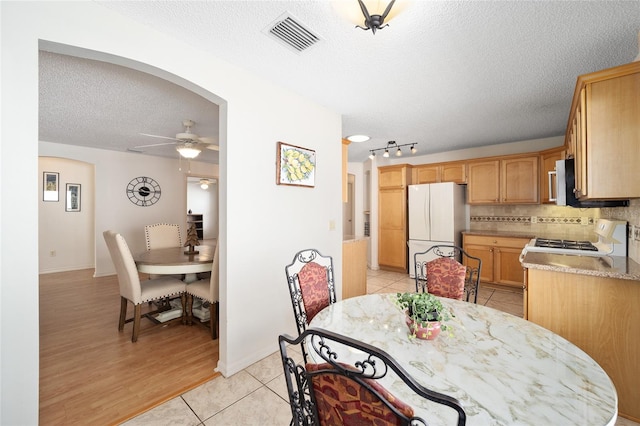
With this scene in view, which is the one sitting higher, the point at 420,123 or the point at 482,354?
the point at 420,123

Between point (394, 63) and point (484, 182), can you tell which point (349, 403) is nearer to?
point (394, 63)

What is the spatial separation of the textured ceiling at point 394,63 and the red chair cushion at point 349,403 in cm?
164

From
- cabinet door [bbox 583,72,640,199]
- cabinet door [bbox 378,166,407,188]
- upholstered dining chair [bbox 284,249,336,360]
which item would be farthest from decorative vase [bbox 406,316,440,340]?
cabinet door [bbox 378,166,407,188]

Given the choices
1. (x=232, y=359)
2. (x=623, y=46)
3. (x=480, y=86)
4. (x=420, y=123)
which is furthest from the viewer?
(x=420, y=123)

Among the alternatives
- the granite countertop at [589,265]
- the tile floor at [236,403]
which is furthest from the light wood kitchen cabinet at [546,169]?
the tile floor at [236,403]

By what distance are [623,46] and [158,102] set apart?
13.4 feet

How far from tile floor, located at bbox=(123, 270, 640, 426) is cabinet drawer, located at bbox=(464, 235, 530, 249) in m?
2.85

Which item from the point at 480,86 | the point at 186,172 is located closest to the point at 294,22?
the point at 480,86

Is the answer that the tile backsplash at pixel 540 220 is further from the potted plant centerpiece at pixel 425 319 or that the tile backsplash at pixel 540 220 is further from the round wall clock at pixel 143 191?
the round wall clock at pixel 143 191

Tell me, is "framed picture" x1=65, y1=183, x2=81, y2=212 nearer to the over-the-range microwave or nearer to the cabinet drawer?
the cabinet drawer

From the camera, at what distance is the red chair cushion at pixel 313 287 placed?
1.80 m

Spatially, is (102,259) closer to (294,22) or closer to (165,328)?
(165,328)

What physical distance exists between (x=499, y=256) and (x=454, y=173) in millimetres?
1618

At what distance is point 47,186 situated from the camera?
549 centimetres
